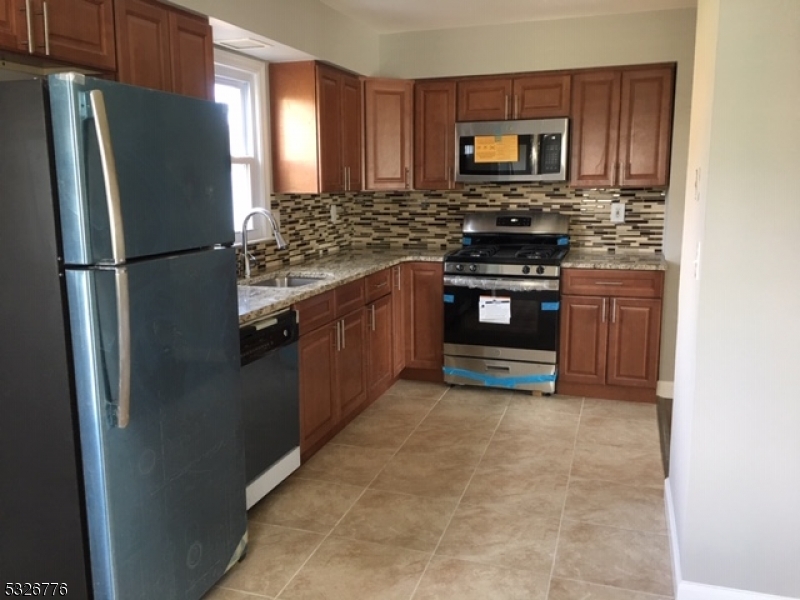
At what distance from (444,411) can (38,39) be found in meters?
2.91

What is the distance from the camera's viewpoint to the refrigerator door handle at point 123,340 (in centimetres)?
172

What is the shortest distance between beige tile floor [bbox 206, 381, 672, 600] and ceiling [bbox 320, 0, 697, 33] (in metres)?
2.45

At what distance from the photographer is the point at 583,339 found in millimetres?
4195

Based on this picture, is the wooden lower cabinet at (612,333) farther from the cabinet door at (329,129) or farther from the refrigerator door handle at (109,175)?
the refrigerator door handle at (109,175)

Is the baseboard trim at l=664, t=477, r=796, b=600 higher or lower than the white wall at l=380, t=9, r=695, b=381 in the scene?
lower

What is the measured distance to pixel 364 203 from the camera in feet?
16.9

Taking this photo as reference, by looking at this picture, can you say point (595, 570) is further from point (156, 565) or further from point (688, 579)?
point (156, 565)

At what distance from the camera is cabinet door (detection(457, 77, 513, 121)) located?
4398 millimetres

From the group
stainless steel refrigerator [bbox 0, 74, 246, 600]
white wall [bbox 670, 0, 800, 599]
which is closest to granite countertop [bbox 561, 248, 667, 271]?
white wall [bbox 670, 0, 800, 599]

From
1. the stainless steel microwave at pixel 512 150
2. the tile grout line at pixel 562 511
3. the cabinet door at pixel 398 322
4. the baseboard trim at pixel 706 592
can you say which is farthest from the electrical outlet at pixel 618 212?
the baseboard trim at pixel 706 592

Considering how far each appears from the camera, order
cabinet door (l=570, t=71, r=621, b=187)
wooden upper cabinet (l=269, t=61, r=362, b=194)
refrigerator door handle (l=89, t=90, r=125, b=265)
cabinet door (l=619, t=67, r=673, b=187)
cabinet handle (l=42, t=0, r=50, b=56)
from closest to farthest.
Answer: refrigerator door handle (l=89, t=90, r=125, b=265)
cabinet handle (l=42, t=0, r=50, b=56)
wooden upper cabinet (l=269, t=61, r=362, b=194)
cabinet door (l=619, t=67, r=673, b=187)
cabinet door (l=570, t=71, r=621, b=187)

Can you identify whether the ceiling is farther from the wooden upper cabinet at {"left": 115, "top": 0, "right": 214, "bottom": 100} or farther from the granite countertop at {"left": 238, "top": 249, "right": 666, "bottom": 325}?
the granite countertop at {"left": 238, "top": 249, "right": 666, "bottom": 325}

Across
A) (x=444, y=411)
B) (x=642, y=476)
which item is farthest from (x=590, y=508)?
(x=444, y=411)

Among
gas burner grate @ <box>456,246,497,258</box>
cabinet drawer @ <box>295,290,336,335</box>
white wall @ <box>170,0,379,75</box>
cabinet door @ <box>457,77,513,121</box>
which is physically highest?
white wall @ <box>170,0,379,75</box>
